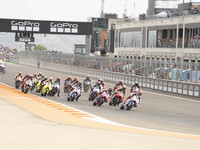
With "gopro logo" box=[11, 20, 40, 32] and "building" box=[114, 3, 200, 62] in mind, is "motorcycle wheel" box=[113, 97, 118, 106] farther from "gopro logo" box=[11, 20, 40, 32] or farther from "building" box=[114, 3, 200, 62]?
"gopro logo" box=[11, 20, 40, 32]

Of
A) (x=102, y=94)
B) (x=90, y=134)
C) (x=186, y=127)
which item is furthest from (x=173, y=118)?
(x=90, y=134)

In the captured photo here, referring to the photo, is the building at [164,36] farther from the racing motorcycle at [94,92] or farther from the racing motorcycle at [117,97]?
the racing motorcycle at [117,97]

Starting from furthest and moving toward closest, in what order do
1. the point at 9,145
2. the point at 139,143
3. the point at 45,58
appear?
the point at 45,58 < the point at 139,143 < the point at 9,145

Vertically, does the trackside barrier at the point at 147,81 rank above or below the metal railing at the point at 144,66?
below

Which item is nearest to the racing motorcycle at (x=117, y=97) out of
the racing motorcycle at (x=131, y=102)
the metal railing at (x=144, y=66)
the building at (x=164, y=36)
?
the racing motorcycle at (x=131, y=102)

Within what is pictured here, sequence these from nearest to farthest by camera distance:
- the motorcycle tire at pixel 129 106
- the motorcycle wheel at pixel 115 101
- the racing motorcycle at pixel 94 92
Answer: the motorcycle tire at pixel 129 106 → the motorcycle wheel at pixel 115 101 → the racing motorcycle at pixel 94 92

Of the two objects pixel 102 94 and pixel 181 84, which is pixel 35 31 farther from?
pixel 102 94

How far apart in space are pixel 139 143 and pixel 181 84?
25649 millimetres

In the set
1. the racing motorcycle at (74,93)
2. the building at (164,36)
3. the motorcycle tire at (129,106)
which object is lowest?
the motorcycle tire at (129,106)

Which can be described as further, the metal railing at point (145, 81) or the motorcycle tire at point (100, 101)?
the metal railing at point (145, 81)

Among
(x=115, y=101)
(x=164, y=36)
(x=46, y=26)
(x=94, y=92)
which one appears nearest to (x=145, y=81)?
(x=94, y=92)

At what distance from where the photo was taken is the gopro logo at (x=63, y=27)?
53.3 metres

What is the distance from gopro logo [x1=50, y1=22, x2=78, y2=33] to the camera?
53281mm

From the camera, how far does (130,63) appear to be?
46.8m
